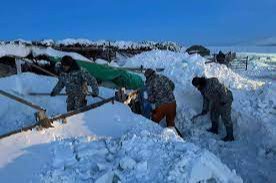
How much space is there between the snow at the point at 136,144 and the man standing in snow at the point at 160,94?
1.04 meters

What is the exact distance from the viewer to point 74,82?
30.7ft

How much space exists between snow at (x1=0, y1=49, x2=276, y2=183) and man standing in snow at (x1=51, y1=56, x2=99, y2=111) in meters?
0.69

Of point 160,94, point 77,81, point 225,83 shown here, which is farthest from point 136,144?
point 225,83

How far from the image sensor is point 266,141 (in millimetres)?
10367

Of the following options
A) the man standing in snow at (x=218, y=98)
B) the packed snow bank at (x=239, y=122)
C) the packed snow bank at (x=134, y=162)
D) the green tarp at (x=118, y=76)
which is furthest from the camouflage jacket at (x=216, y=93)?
the packed snow bank at (x=134, y=162)

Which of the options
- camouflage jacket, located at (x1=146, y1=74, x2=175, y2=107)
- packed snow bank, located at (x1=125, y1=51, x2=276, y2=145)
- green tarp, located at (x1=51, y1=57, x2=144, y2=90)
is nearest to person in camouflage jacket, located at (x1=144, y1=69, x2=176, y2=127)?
camouflage jacket, located at (x1=146, y1=74, x2=175, y2=107)

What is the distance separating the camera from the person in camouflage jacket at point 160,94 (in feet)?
32.6

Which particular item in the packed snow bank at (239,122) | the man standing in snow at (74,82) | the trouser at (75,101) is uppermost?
the man standing in snow at (74,82)

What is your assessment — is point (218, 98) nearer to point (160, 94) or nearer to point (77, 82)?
point (160, 94)

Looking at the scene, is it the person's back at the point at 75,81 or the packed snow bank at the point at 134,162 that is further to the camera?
the person's back at the point at 75,81

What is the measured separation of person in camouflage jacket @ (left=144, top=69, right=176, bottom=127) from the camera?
32.6ft

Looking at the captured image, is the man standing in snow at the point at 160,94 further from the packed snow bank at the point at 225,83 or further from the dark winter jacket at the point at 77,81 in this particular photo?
the packed snow bank at the point at 225,83

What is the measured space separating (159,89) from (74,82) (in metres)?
1.68

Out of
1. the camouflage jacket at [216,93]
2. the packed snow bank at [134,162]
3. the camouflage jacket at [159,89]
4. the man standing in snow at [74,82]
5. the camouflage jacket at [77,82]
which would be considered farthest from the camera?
the camouflage jacket at [216,93]
